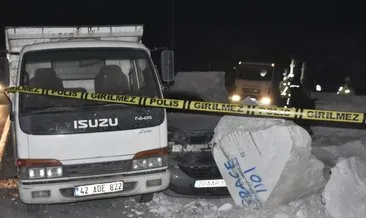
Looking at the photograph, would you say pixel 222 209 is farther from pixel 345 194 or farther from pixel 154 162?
pixel 345 194

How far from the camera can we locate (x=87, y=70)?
7242 mm

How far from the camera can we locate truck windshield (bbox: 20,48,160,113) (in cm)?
628

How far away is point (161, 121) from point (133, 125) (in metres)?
0.36

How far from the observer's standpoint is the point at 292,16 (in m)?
53.6

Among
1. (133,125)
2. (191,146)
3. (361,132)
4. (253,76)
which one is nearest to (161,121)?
(133,125)

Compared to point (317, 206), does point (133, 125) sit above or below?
above

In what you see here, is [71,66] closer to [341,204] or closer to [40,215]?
[40,215]

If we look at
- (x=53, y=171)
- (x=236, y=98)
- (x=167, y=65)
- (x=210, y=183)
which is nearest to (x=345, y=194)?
(x=210, y=183)

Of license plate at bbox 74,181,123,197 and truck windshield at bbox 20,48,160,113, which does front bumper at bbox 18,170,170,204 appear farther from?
truck windshield at bbox 20,48,160,113

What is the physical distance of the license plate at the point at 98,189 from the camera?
20.1ft

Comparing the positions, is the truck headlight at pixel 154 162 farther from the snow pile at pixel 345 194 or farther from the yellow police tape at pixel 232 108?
the snow pile at pixel 345 194

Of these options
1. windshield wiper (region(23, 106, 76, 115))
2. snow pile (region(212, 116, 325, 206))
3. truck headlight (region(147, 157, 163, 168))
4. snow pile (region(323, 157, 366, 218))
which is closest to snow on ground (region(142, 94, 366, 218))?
snow pile (region(323, 157, 366, 218))

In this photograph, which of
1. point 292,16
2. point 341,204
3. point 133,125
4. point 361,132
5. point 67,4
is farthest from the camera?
point 67,4

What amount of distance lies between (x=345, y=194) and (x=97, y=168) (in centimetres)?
289
